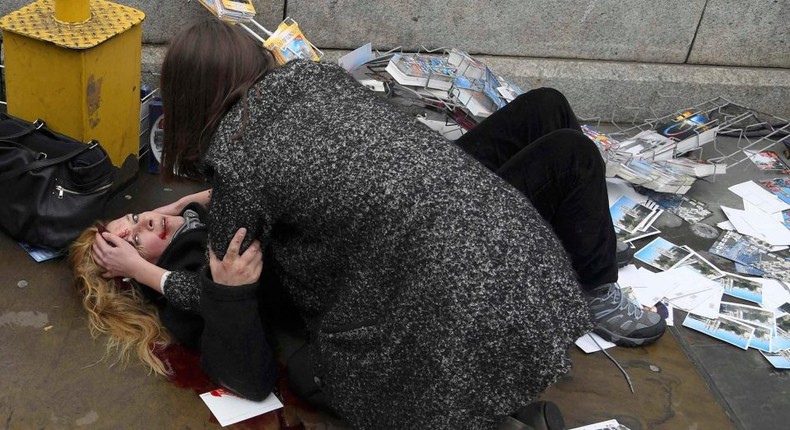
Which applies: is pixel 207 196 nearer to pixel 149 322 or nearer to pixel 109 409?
pixel 149 322

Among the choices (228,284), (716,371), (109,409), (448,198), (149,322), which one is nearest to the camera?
(448,198)

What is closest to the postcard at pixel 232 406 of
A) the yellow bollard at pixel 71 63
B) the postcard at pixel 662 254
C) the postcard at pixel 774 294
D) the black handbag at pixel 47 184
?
the black handbag at pixel 47 184

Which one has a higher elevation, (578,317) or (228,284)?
(578,317)

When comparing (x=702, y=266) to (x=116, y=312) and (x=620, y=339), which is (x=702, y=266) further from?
(x=116, y=312)

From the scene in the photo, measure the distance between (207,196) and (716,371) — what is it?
199cm

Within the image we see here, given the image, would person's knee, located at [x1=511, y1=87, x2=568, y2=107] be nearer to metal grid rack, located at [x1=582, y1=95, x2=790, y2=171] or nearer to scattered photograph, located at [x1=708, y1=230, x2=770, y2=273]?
scattered photograph, located at [x1=708, y1=230, x2=770, y2=273]

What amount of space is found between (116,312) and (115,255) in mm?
227

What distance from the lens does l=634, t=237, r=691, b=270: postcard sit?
3.75 meters

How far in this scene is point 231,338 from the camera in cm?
250

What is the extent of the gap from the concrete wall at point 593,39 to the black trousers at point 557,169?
58.1 inches

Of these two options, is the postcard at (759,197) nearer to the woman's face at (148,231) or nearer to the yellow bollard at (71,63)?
the woman's face at (148,231)

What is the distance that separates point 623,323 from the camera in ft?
10.6

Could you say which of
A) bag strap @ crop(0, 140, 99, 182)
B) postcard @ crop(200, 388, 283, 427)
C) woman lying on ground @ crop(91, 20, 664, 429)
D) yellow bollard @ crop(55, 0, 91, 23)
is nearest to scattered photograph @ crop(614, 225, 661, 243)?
woman lying on ground @ crop(91, 20, 664, 429)

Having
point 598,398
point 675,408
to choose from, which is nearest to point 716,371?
point 675,408
